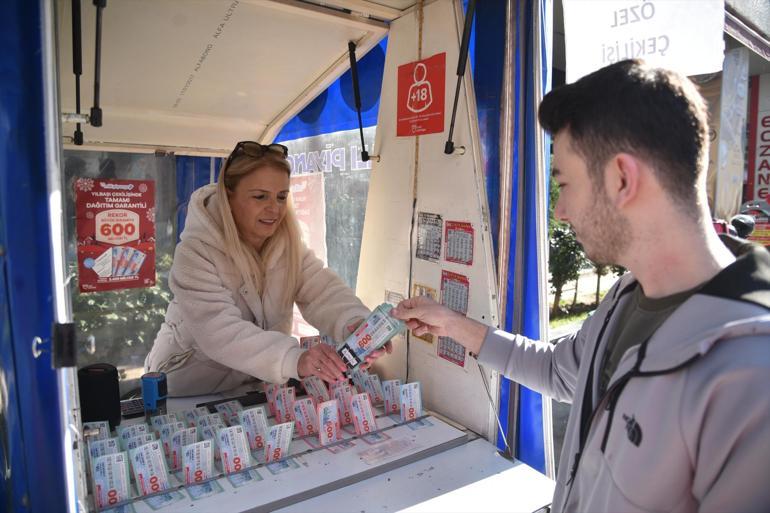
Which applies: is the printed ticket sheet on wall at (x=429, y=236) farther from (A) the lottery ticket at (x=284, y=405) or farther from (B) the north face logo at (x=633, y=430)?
(B) the north face logo at (x=633, y=430)

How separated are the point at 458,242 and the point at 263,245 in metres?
0.93

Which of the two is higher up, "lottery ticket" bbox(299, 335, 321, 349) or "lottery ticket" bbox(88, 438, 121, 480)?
"lottery ticket" bbox(299, 335, 321, 349)

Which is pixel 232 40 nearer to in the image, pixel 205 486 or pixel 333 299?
pixel 333 299

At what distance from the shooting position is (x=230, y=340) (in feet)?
6.14

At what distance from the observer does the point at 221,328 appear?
189 cm

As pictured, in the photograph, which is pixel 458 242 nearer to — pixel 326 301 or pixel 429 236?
pixel 429 236

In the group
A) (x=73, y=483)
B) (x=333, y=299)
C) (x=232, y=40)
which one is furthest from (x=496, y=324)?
(x=232, y=40)

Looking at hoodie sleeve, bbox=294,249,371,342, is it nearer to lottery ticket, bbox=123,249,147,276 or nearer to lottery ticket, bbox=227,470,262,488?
lottery ticket, bbox=227,470,262,488

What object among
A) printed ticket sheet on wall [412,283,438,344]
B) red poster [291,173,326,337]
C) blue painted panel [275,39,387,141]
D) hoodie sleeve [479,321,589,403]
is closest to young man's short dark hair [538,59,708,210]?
hoodie sleeve [479,321,589,403]

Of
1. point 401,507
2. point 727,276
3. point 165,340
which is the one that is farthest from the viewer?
point 165,340

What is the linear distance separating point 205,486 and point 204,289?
2.46 feet

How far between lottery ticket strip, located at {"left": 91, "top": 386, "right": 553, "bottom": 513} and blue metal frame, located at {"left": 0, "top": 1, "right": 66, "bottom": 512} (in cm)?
46

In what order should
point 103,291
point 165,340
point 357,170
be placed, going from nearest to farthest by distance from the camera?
1. point 165,340
2. point 357,170
3. point 103,291

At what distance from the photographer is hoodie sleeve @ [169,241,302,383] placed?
1835 millimetres
